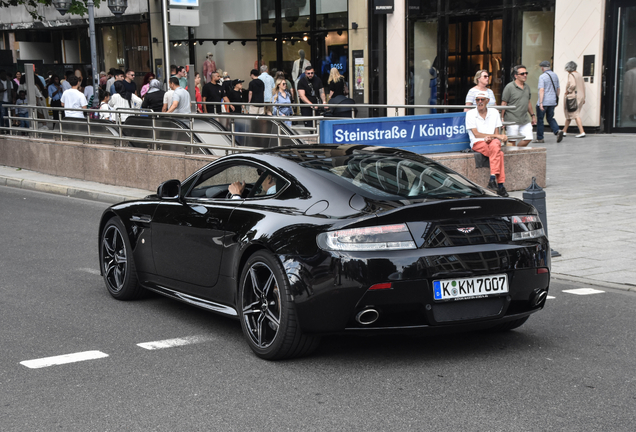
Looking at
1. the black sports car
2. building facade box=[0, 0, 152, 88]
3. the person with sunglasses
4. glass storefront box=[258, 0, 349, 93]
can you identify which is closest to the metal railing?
the person with sunglasses

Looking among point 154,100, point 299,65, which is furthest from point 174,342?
point 299,65

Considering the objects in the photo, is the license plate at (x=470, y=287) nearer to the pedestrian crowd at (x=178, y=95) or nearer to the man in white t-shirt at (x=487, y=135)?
the man in white t-shirt at (x=487, y=135)

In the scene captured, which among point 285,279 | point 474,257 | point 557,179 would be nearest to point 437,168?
point 474,257

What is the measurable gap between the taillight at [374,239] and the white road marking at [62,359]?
5.69 ft

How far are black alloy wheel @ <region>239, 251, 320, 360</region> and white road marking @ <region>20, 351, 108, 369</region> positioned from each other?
973mm

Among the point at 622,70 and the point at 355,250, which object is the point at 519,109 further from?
the point at 355,250

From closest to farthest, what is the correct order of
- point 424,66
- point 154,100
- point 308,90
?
point 154,100 → point 308,90 → point 424,66

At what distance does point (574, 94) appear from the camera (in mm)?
20641

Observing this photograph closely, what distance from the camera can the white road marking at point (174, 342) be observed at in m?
5.62

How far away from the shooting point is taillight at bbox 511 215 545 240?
5184 millimetres

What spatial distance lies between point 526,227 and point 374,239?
42.0 inches

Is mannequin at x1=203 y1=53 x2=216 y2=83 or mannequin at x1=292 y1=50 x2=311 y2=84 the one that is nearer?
mannequin at x1=292 y1=50 x2=311 y2=84

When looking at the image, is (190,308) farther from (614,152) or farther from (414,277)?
(614,152)

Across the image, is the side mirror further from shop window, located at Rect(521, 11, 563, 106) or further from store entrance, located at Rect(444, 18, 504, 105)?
store entrance, located at Rect(444, 18, 504, 105)
